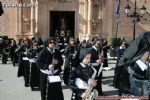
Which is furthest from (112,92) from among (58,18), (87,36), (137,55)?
(58,18)

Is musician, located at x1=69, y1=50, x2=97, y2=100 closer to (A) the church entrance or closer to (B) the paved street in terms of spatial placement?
(B) the paved street

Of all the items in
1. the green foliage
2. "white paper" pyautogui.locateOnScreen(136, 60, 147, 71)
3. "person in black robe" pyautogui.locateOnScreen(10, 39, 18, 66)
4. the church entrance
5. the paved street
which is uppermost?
the church entrance

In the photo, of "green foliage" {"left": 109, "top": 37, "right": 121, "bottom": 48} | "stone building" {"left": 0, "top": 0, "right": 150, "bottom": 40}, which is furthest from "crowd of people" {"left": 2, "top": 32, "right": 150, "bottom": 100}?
"stone building" {"left": 0, "top": 0, "right": 150, "bottom": 40}

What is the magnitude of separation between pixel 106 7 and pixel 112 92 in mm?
19407

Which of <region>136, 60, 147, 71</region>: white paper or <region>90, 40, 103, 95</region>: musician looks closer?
<region>136, 60, 147, 71</region>: white paper

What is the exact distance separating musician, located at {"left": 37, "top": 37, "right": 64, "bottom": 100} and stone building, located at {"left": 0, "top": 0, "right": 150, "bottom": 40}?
20830mm

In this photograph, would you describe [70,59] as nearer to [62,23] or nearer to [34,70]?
[34,70]

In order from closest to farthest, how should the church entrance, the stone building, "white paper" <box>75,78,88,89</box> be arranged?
"white paper" <box>75,78,88,89</box>
the stone building
the church entrance

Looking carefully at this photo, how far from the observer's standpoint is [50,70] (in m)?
11.5

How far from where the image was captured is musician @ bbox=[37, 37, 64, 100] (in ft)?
37.7

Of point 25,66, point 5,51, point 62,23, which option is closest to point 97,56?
point 25,66

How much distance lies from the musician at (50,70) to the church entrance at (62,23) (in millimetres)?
22111

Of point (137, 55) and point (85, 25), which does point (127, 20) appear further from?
point (137, 55)

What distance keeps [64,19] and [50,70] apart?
23449 millimetres
